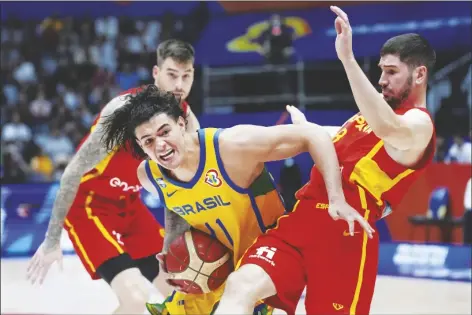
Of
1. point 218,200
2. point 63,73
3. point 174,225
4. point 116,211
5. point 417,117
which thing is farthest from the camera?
point 63,73

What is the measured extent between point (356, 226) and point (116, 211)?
2.02 m

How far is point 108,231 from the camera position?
15.8 feet

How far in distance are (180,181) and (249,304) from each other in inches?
29.4

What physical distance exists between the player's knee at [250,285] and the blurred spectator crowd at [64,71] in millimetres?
9787

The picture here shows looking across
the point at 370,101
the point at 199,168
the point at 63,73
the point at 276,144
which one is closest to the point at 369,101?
the point at 370,101

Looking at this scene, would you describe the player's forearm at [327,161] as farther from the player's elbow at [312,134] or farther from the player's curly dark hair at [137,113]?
the player's curly dark hair at [137,113]

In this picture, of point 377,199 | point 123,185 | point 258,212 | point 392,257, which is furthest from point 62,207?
point 392,257

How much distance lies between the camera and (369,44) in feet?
37.7

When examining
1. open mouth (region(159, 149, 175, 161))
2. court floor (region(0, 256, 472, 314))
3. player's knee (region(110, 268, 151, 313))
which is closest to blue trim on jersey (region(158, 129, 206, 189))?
open mouth (region(159, 149, 175, 161))

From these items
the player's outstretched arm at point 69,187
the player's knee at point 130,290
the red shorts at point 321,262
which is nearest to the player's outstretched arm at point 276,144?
the red shorts at point 321,262

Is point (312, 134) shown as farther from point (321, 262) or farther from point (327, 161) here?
point (321, 262)

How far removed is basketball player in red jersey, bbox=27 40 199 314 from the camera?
14.3ft

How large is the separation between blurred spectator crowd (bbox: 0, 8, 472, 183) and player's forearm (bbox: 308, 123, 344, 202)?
9539mm

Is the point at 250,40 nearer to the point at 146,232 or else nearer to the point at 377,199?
the point at 146,232
